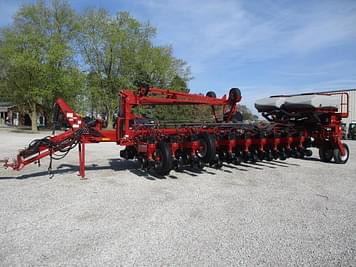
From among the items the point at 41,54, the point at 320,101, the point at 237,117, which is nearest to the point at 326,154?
the point at 320,101

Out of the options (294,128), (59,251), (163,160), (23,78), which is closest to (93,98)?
(23,78)

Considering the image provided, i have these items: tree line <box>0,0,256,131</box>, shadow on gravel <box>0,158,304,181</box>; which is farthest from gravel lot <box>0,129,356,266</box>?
tree line <box>0,0,256,131</box>

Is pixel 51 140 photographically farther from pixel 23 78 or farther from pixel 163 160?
pixel 23 78

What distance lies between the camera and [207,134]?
25.8ft

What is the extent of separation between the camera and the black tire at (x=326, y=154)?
1087 centimetres

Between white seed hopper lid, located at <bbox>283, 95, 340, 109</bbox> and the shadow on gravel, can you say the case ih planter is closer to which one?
white seed hopper lid, located at <bbox>283, 95, 340, 109</bbox>

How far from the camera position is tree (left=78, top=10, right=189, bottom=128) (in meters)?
33.5

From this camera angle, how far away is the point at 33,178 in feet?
24.3

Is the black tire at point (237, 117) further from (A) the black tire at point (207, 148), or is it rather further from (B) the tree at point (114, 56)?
(B) the tree at point (114, 56)

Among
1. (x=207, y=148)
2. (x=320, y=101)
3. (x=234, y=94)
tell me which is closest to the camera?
(x=207, y=148)

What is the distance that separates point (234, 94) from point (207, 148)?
272 centimetres

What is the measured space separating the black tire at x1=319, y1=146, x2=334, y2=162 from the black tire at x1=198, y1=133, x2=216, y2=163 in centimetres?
509

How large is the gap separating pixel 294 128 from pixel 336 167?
2027mm

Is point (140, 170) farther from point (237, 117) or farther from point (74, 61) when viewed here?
point (74, 61)
